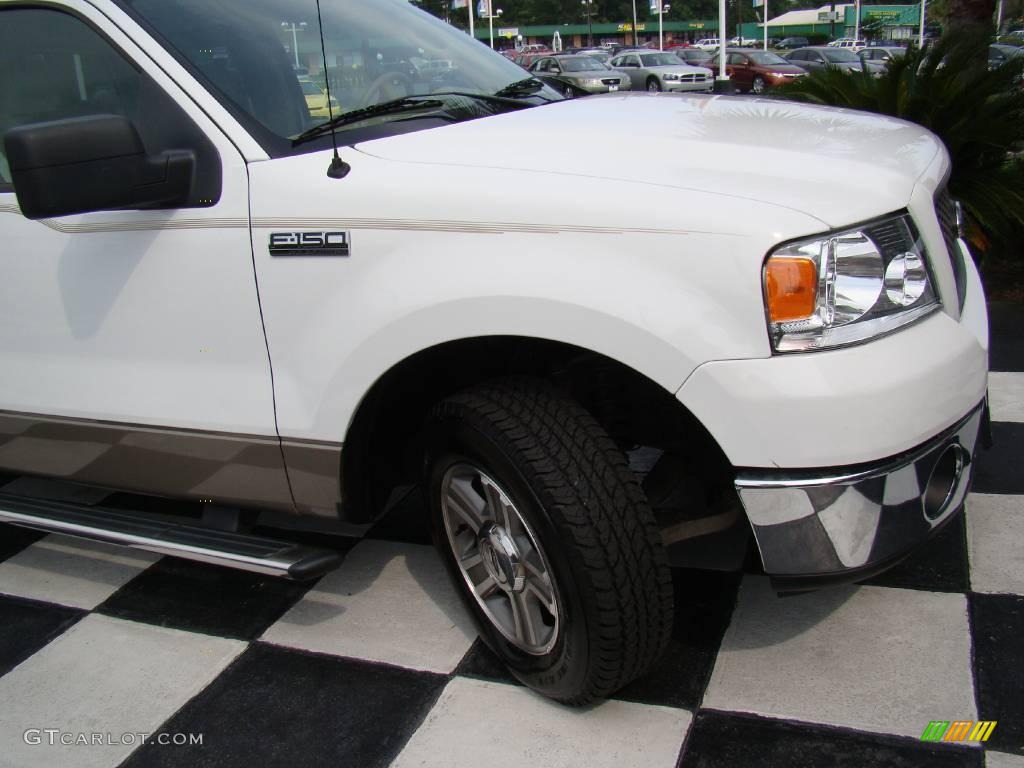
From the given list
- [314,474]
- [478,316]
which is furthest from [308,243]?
[314,474]

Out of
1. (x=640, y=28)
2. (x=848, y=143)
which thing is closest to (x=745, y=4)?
(x=640, y=28)

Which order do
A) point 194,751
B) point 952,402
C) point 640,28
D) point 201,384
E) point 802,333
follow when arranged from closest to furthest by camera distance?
point 802,333 → point 952,402 → point 194,751 → point 201,384 → point 640,28

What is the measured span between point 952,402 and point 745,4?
9693cm

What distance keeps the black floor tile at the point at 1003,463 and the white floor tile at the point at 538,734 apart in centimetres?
148

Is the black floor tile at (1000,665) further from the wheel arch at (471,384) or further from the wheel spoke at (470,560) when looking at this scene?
the wheel spoke at (470,560)

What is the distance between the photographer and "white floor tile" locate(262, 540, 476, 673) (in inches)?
97.1

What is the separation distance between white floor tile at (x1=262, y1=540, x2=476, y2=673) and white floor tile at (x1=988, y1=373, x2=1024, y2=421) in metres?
2.12

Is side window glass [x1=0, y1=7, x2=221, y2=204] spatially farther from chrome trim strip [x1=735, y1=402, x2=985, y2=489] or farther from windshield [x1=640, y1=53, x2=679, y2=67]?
windshield [x1=640, y1=53, x2=679, y2=67]

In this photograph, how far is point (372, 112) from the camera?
2.37 meters

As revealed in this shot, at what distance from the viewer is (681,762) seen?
1.98 metres

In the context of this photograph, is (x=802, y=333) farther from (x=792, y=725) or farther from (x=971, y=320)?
(x=792, y=725)

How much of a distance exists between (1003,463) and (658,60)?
95.9 ft

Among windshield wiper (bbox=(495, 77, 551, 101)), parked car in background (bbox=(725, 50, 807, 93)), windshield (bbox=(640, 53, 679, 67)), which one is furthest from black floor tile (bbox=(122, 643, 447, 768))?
windshield (bbox=(640, 53, 679, 67))

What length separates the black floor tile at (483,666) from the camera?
2.33 metres
